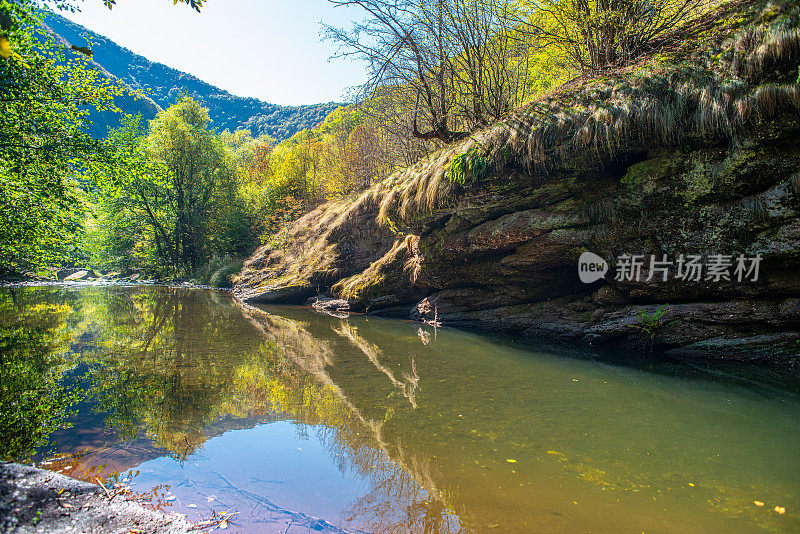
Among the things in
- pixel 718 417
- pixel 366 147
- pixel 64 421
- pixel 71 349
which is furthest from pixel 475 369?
pixel 366 147

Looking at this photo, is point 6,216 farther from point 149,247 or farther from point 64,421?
point 149,247

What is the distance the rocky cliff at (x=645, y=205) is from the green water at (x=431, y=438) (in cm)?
128

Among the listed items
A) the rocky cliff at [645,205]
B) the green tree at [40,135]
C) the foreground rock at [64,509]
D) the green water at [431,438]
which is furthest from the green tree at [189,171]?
the foreground rock at [64,509]

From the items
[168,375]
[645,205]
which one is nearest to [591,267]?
[645,205]

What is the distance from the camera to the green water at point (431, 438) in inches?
88.3

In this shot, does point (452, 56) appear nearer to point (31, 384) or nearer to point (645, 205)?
point (645, 205)

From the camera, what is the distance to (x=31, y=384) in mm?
3859

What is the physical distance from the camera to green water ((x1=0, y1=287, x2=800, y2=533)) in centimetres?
224

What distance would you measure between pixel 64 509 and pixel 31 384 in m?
2.94

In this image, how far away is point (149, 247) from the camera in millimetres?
24953

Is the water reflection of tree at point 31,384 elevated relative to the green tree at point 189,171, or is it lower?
lower

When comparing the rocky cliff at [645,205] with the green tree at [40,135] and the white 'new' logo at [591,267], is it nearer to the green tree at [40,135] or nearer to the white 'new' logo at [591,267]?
the white 'new' logo at [591,267]

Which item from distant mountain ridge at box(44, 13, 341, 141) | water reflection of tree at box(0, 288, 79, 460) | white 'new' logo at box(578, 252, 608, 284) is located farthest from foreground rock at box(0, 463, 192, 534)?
distant mountain ridge at box(44, 13, 341, 141)

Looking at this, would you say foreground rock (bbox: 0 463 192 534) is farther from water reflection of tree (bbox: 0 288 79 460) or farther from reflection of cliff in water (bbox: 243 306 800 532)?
reflection of cliff in water (bbox: 243 306 800 532)
